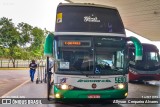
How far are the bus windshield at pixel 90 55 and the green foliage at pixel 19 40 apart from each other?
3175 cm

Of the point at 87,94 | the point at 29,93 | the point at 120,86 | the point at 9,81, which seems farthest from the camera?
the point at 9,81

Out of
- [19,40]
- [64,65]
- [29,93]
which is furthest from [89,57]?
[19,40]

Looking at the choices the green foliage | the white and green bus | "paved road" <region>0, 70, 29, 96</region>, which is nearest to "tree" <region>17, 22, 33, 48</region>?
the green foliage

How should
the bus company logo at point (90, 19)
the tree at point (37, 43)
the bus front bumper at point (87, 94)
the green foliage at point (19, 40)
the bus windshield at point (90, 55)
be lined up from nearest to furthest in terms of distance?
the bus front bumper at point (87, 94), the bus windshield at point (90, 55), the bus company logo at point (90, 19), the green foliage at point (19, 40), the tree at point (37, 43)

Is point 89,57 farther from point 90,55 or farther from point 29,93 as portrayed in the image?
point 29,93

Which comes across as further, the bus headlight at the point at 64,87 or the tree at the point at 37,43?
the tree at the point at 37,43

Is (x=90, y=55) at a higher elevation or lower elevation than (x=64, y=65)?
higher

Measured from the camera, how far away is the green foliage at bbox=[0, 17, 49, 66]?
4094 cm

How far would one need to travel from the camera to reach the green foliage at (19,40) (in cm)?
4094

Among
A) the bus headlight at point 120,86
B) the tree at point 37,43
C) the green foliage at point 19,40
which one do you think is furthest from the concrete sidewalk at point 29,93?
the tree at point 37,43

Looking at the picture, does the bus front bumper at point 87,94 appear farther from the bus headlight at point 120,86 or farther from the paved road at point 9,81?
the paved road at point 9,81

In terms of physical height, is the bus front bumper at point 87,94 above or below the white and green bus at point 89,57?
below

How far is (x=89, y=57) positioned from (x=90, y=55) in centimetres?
7

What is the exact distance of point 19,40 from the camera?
42.0m
